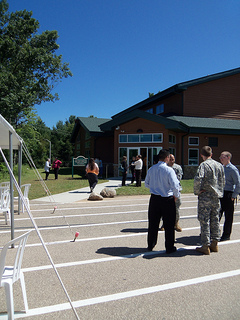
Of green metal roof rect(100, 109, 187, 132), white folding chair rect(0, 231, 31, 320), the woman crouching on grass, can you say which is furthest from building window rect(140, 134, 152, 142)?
white folding chair rect(0, 231, 31, 320)

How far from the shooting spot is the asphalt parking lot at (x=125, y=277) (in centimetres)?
302

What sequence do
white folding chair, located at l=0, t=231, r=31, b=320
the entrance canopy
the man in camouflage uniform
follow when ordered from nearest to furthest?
white folding chair, located at l=0, t=231, r=31, b=320, the entrance canopy, the man in camouflage uniform

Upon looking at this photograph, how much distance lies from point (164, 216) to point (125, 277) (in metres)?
1.39

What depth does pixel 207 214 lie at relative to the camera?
481 cm

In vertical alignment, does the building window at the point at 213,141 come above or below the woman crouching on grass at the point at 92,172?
above

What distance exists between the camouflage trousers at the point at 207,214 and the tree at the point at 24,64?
2107 cm

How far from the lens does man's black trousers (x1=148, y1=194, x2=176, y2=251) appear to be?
189 inches

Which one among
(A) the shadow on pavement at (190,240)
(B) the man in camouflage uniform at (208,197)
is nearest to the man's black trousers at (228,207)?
(A) the shadow on pavement at (190,240)

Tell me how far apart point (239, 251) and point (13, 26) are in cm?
2848

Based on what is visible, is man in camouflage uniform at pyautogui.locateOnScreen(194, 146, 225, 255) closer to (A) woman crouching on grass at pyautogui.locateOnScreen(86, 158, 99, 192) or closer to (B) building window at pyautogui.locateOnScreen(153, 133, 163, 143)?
(A) woman crouching on grass at pyautogui.locateOnScreen(86, 158, 99, 192)

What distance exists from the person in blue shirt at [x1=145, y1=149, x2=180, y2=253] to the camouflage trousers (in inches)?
19.3

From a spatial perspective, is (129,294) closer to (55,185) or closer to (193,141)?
(55,185)

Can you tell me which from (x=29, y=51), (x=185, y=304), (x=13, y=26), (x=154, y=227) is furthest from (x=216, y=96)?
(x=185, y=304)

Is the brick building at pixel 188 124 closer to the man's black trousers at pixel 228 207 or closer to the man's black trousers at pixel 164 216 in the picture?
the man's black trousers at pixel 228 207
